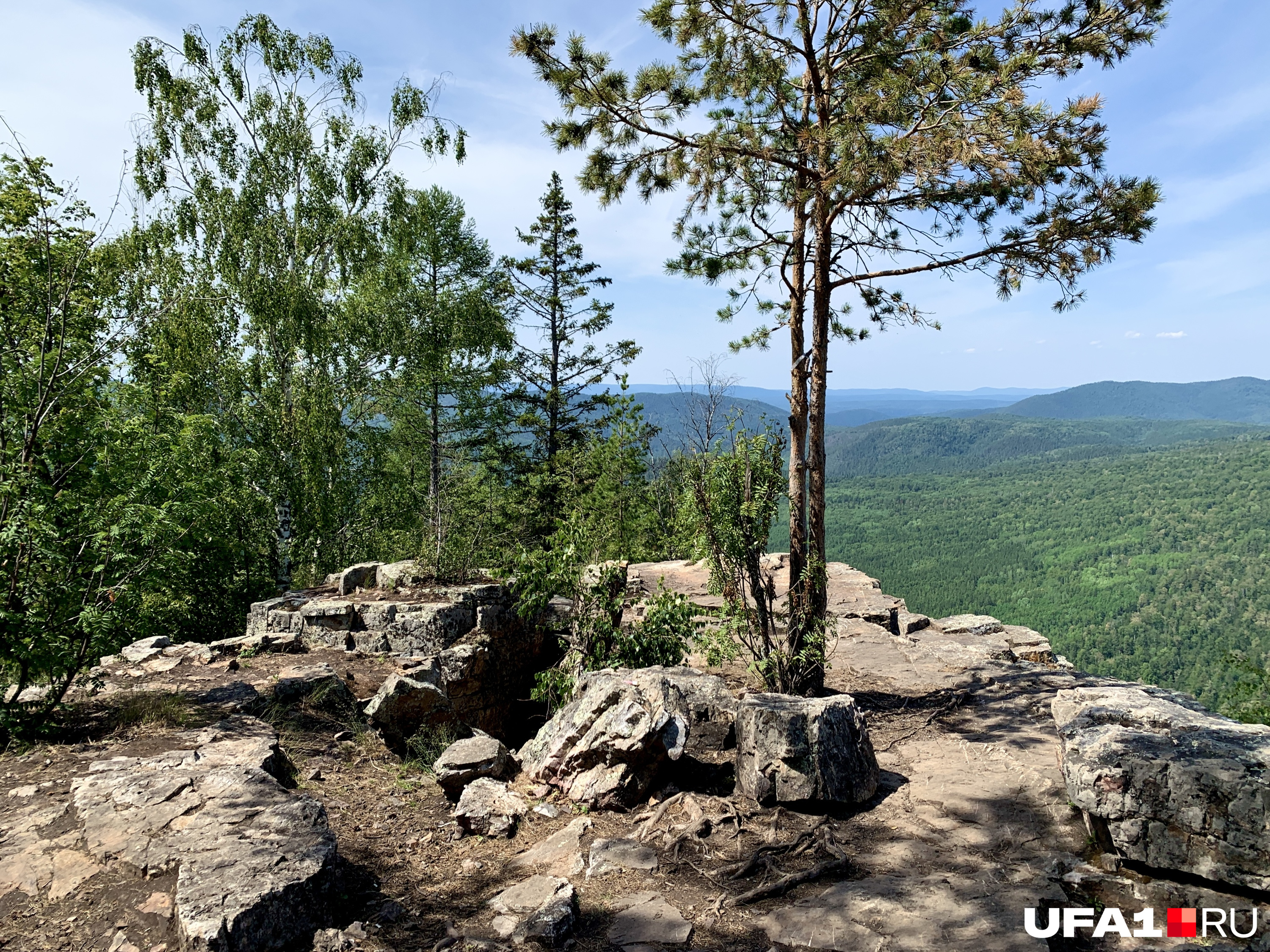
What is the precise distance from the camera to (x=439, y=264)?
69.3ft

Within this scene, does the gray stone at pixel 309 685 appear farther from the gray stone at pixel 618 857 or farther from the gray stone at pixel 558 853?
the gray stone at pixel 618 857

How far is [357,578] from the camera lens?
36.5ft

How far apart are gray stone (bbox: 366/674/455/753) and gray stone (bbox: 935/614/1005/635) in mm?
8289

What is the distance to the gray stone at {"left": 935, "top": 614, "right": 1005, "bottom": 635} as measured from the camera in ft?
38.3

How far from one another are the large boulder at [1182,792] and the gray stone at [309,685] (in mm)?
6856

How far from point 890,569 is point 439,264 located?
318 feet

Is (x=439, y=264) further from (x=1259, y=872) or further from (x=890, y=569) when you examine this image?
(x=890, y=569)

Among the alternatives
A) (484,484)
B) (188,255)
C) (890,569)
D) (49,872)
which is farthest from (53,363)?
(890,569)

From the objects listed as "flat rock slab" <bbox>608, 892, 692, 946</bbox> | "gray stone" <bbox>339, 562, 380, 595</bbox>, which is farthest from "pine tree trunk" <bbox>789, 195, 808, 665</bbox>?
"gray stone" <bbox>339, 562, 380, 595</bbox>

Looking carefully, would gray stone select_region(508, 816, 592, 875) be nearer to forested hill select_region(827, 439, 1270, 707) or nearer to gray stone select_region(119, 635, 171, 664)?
gray stone select_region(119, 635, 171, 664)

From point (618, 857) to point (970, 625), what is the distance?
9.55m

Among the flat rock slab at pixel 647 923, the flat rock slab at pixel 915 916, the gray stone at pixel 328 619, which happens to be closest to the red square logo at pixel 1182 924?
the flat rock slab at pixel 915 916

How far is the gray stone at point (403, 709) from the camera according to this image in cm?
727

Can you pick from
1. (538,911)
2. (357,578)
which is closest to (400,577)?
(357,578)
